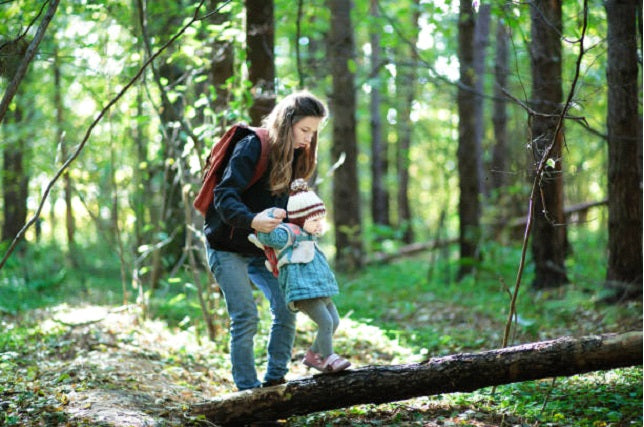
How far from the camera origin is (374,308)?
871cm

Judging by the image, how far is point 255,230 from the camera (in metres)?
4.07

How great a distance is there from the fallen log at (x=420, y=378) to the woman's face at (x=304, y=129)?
1508 millimetres

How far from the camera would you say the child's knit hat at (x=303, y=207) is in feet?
13.2

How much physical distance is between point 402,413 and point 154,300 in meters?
4.93

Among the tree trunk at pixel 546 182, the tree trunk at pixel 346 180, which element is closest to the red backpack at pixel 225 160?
the tree trunk at pixel 546 182

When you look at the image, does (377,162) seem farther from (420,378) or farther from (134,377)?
(420,378)

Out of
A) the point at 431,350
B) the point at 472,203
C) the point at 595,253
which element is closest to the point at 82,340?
the point at 431,350

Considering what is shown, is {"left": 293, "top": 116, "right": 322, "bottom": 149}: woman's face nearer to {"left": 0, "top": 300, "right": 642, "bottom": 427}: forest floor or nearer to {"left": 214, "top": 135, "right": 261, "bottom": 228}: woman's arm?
{"left": 214, "top": 135, "right": 261, "bottom": 228}: woman's arm

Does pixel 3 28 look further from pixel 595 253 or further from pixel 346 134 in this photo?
pixel 595 253

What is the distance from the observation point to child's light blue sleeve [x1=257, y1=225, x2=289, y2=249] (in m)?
3.91

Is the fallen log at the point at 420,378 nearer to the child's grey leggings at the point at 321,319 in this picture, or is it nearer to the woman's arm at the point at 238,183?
the child's grey leggings at the point at 321,319

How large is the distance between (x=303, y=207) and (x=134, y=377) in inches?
84.4

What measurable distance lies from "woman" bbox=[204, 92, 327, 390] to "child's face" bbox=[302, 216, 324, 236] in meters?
0.27

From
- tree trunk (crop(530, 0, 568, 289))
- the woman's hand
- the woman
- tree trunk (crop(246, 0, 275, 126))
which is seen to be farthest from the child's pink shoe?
tree trunk (crop(530, 0, 568, 289))
